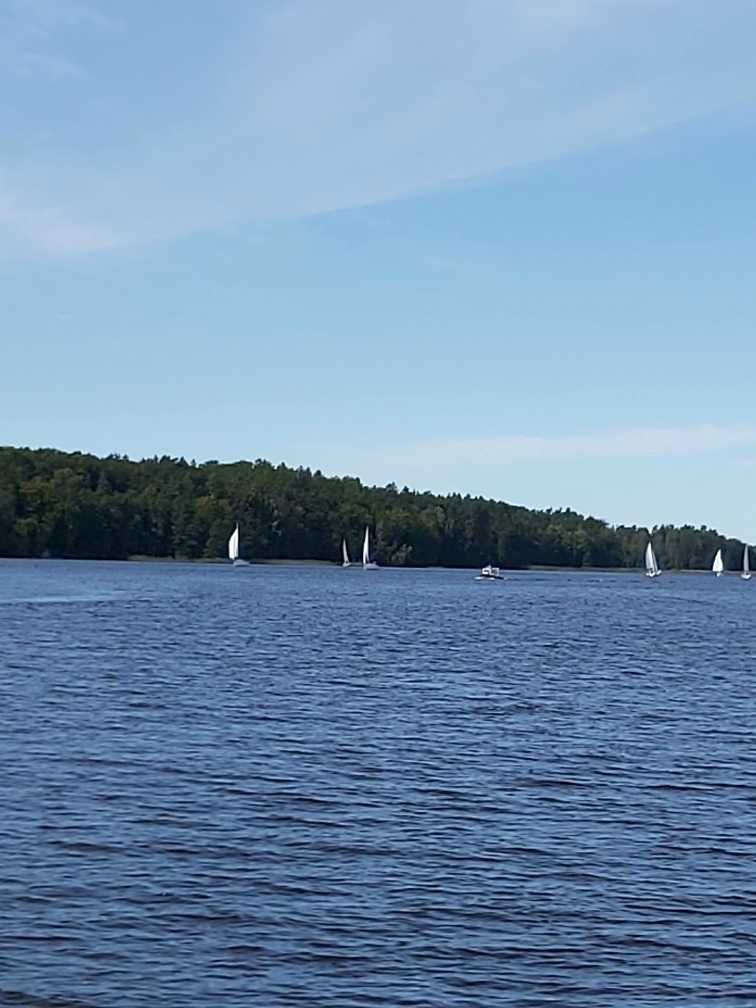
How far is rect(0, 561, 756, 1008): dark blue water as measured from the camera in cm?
1700

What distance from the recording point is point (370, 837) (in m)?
23.5

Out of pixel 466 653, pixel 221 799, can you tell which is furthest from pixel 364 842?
pixel 466 653

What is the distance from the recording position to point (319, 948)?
17.8 m

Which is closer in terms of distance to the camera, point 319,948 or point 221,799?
point 319,948

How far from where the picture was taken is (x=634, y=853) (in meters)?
23.1

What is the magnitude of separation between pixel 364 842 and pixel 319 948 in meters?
5.35

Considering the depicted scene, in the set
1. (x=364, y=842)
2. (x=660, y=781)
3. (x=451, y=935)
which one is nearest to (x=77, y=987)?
(x=451, y=935)

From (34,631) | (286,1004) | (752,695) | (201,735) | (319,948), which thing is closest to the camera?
(286,1004)

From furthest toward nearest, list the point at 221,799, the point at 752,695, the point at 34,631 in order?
the point at 34,631, the point at 752,695, the point at 221,799

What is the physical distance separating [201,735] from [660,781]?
31.6 ft

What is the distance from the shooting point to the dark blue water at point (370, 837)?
55.8ft

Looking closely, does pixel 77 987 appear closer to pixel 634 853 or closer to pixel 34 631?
pixel 634 853

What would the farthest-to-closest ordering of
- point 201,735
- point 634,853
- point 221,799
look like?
point 201,735
point 221,799
point 634,853

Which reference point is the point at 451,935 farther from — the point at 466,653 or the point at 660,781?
the point at 466,653
